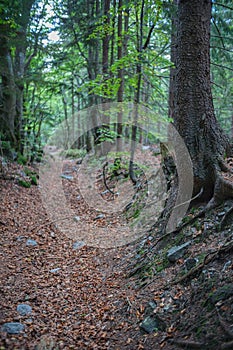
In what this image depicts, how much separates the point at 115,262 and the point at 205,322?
3192 mm

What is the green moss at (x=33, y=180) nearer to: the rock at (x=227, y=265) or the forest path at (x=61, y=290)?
the forest path at (x=61, y=290)

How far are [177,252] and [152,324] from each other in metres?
1.39

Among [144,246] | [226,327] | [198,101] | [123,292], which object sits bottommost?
[123,292]

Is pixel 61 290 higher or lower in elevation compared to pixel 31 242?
lower

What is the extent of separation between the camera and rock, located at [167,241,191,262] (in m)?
4.87

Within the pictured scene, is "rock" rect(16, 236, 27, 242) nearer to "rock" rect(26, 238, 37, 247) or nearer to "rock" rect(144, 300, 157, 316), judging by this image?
"rock" rect(26, 238, 37, 247)

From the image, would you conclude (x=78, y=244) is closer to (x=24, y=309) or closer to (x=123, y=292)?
(x=123, y=292)

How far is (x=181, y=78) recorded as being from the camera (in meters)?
5.49

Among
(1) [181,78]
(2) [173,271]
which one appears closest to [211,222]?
(2) [173,271]

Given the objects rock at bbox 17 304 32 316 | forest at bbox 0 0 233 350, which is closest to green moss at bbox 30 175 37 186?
forest at bbox 0 0 233 350

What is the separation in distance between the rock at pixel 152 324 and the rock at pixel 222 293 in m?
0.76

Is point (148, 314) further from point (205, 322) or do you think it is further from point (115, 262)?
point (115, 262)

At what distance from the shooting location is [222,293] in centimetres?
353

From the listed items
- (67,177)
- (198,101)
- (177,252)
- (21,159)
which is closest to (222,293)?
(177,252)
